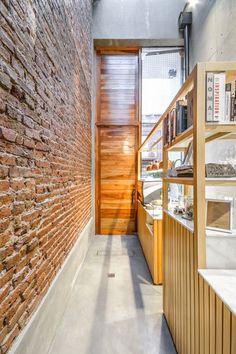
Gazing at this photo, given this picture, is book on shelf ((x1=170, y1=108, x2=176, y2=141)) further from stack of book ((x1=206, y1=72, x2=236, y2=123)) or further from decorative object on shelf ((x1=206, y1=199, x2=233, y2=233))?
decorative object on shelf ((x1=206, y1=199, x2=233, y2=233))

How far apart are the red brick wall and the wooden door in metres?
3.34

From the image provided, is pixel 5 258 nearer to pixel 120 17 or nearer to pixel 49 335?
pixel 49 335

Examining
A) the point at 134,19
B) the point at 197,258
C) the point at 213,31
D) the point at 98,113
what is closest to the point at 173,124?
the point at 197,258

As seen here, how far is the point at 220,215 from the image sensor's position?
1603mm

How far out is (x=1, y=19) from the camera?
1.14 metres

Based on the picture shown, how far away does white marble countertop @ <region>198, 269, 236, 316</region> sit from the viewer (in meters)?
1.01

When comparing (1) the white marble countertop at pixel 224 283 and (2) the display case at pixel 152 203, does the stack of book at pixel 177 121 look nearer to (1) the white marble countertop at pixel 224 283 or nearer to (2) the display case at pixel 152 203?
(2) the display case at pixel 152 203

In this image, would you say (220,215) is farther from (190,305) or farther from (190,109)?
(190,109)

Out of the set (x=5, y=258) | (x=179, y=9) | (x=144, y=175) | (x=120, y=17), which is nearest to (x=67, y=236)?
(x=5, y=258)

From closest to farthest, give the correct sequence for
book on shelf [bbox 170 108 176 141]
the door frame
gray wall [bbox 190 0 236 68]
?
1. book on shelf [bbox 170 108 176 141]
2. gray wall [bbox 190 0 236 68]
3. the door frame

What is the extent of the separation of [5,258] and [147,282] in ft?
7.52

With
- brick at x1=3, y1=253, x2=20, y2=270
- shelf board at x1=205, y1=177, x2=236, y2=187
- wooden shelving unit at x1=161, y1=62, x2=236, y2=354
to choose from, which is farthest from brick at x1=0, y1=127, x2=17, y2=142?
shelf board at x1=205, y1=177, x2=236, y2=187

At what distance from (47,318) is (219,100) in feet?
6.53

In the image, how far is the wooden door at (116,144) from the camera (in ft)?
19.0
